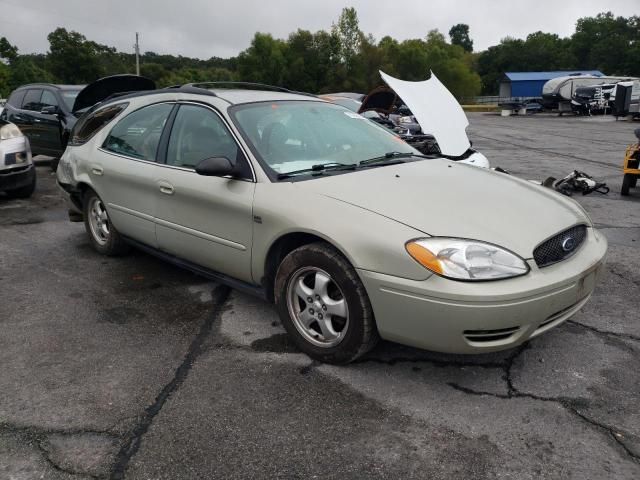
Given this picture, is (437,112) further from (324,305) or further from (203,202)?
(324,305)

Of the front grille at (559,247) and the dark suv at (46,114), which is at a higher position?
the dark suv at (46,114)

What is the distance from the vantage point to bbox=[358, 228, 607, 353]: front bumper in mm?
2506

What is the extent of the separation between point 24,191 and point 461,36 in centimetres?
15318

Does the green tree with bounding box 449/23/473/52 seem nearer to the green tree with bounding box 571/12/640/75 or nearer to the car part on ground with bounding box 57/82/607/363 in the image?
the green tree with bounding box 571/12/640/75

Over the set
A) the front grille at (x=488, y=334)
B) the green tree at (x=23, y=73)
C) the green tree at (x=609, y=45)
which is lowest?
the front grille at (x=488, y=334)

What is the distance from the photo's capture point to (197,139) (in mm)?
3814

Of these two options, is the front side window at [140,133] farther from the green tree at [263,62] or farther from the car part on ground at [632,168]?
the green tree at [263,62]

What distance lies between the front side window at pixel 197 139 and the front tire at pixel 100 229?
48.4 inches

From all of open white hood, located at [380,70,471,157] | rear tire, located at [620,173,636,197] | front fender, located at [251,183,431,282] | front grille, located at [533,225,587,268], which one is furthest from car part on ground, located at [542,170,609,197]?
front fender, located at [251,183,431,282]

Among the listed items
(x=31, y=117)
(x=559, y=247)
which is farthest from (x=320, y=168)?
(x=31, y=117)

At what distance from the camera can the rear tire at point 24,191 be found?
7.88 metres

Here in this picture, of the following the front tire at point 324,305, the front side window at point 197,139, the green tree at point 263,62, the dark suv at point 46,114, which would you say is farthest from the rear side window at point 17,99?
the green tree at point 263,62

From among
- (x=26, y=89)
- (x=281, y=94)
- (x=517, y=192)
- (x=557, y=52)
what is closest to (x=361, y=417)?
(x=517, y=192)

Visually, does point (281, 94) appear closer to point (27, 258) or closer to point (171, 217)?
point (171, 217)
